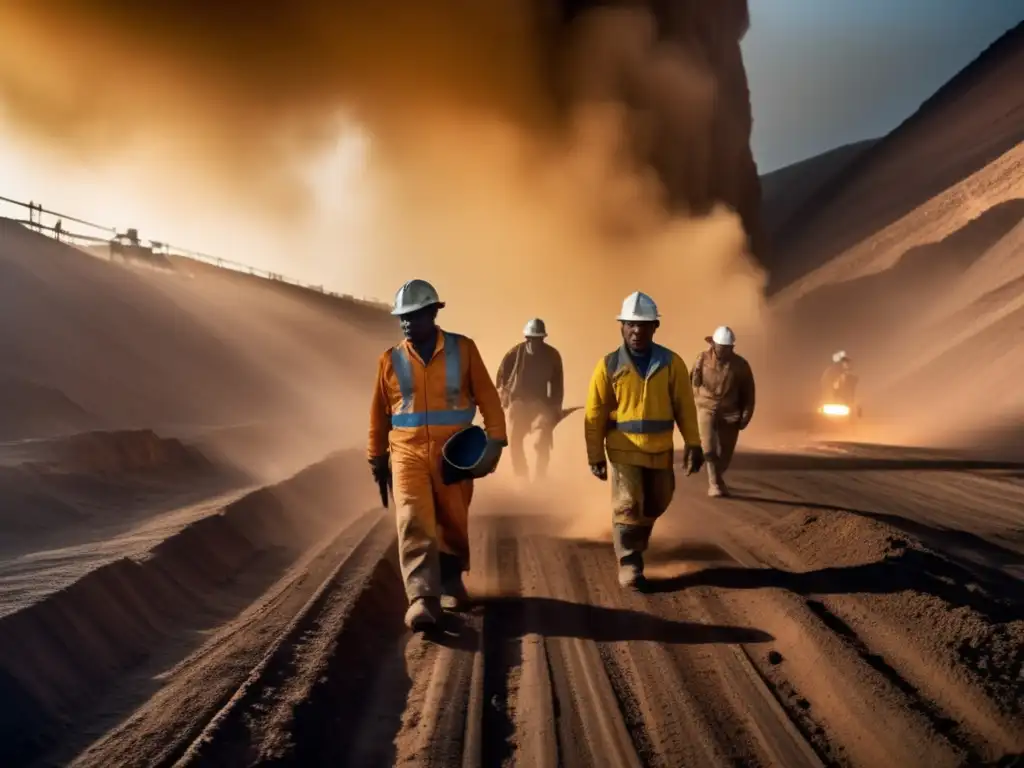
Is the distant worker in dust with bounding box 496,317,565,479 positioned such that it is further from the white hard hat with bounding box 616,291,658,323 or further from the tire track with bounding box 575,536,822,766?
the tire track with bounding box 575,536,822,766

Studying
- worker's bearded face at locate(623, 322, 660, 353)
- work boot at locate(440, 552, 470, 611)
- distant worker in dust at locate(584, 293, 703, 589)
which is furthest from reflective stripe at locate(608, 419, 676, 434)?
work boot at locate(440, 552, 470, 611)

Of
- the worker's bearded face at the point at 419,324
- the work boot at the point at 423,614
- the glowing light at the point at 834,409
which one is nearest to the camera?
the work boot at the point at 423,614

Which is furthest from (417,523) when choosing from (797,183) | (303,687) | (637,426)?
(797,183)

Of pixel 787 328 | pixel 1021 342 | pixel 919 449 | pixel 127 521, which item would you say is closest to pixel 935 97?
pixel 787 328

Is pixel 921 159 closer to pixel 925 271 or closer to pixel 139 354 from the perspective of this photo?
pixel 925 271

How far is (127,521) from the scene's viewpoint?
843 cm

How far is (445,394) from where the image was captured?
5691 millimetres

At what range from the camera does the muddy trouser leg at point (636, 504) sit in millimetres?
6293

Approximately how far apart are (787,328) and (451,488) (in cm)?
3582

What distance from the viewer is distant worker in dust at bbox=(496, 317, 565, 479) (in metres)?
11.8

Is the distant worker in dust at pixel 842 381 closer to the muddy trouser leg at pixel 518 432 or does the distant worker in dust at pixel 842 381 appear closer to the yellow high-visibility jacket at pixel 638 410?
the muddy trouser leg at pixel 518 432

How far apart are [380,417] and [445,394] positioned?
20.6 inches

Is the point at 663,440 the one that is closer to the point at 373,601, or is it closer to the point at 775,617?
the point at 775,617

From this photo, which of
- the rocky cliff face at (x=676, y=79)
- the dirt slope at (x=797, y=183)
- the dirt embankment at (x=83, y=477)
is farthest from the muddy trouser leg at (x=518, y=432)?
the dirt slope at (x=797, y=183)
